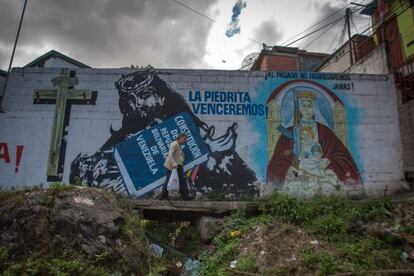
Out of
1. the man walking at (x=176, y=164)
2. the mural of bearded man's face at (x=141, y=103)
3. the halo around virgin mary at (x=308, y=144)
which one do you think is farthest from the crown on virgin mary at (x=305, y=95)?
the mural of bearded man's face at (x=141, y=103)

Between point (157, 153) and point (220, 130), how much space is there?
5.63ft

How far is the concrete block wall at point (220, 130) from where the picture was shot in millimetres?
8430

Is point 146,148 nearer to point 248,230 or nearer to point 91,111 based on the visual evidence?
point 91,111

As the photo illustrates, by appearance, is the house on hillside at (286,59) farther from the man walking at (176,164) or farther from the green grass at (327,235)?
the green grass at (327,235)

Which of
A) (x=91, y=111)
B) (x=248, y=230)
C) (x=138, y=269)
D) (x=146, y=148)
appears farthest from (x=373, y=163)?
(x=91, y=111)

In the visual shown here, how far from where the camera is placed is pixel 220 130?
870 centimetres

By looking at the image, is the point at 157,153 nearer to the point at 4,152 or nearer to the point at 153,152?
the point at 153,152

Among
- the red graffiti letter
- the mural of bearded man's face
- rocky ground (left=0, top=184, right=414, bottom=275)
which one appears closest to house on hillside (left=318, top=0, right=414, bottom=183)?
rocky ground (left=0, top=184, right=414, bottom=275)

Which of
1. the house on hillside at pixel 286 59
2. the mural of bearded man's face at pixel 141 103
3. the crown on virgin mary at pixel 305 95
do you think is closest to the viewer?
the mural of bearded man's face at pixel 141 103

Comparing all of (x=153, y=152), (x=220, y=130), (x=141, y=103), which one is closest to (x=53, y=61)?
(x=141, y=103)

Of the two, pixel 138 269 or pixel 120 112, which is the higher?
pixel 120 112

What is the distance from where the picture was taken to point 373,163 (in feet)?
28.4

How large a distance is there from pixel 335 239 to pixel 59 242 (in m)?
4.30

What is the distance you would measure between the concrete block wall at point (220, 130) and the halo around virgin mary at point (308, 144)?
0.08 feet
